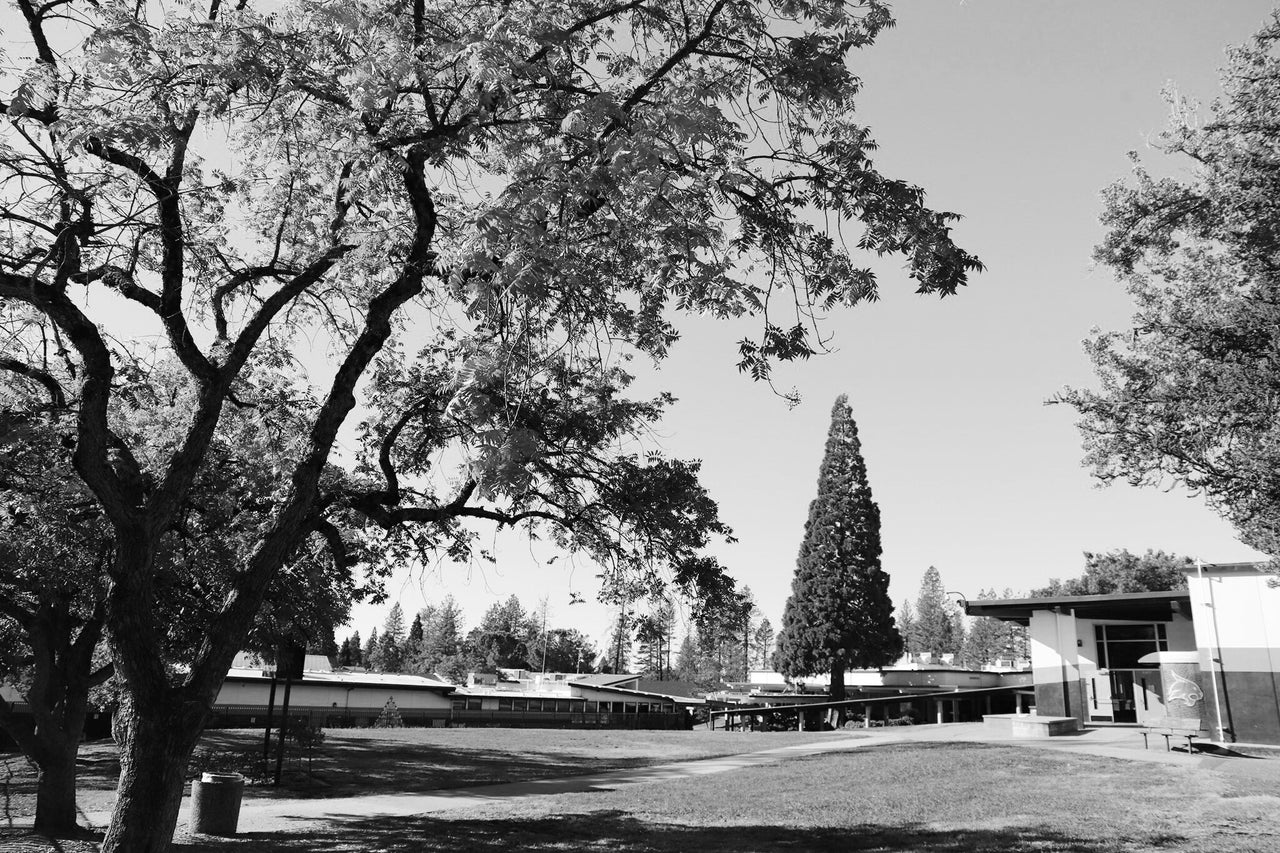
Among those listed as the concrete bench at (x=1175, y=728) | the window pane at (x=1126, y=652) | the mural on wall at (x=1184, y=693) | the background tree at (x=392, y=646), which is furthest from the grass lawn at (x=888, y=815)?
the background tree at (x=392, y=646)

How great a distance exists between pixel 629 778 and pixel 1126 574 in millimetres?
66837

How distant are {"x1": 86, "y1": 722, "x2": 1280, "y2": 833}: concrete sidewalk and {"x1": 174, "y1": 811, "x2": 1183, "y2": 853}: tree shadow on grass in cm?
155

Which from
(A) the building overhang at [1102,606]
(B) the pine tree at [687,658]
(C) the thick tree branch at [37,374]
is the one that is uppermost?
(C) the thick tree branch at [37,374]

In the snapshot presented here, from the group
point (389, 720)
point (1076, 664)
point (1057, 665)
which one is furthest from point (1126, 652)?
point (389, 720)

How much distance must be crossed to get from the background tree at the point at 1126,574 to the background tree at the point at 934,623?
68.8 metres

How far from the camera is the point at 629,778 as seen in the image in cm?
1945

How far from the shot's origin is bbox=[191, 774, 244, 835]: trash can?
12.2 m

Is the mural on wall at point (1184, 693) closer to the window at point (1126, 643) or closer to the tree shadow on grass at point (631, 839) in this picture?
the window at point (1126, 643)

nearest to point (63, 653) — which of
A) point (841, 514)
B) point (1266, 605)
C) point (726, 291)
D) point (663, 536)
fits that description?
point (663, 536)

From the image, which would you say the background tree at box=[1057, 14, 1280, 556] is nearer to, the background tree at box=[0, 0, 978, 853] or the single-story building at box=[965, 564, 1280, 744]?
the single-story building at box=[965, 564, 1280, 744]

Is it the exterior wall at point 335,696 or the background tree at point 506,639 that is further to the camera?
the background tree at point 506,639

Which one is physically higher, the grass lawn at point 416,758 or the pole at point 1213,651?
the pole at point 1213,651

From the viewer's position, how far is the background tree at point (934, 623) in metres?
150

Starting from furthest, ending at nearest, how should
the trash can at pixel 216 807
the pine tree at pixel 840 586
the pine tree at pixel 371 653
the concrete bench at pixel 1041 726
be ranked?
1. the pine tree at pixel 371 653
2. the pine tree at pixel 840 586
3. the concrete bench at pixel 1041 726
4. the trash can at pixel 216 807
